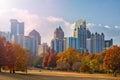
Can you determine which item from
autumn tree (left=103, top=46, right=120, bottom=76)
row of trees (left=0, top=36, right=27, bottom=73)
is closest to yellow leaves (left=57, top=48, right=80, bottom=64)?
autumn tree (left=103, top=46, right=120, bottom=76)

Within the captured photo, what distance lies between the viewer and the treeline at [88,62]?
102m

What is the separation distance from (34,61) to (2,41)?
9090cm

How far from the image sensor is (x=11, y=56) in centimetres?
8438

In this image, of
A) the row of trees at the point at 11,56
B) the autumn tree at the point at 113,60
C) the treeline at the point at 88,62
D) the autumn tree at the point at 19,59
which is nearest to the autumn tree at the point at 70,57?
the treeline at the point at 88,62

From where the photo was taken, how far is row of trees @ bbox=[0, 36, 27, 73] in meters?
81.1

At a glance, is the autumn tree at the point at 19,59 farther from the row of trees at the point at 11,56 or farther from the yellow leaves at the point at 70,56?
the yellow leaves at the point at 70,56

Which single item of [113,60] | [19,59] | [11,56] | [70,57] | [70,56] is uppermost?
[70,56]

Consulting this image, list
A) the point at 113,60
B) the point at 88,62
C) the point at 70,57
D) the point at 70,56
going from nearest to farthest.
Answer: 1. the point at 113,60
2. the point at 88,62
3. the point at 70,57
4. the point at 70,56

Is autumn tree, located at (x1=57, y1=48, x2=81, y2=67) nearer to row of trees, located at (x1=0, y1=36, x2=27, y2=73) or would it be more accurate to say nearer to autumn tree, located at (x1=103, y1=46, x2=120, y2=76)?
autumn tree, located at (x1=103, y1=46, x2=120, y2=76)

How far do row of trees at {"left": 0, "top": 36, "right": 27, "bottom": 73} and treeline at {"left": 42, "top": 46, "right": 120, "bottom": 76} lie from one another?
28508 mm

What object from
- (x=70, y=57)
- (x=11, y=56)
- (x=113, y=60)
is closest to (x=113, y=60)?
(x=113, y=60)

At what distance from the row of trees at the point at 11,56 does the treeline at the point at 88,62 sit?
1122 inches

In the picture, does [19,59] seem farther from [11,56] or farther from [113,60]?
[113,60]

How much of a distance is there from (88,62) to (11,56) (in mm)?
52274
